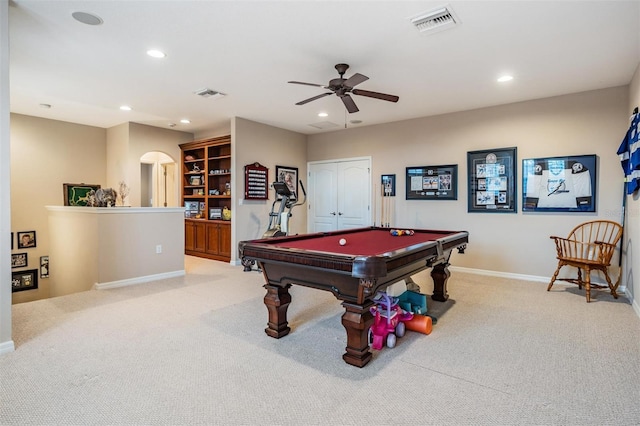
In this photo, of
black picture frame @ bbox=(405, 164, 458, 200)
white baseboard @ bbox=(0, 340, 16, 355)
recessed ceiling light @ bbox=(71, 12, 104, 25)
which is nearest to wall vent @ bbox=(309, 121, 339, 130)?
black picture frame @ bbox=(405, 164, 458, 200)

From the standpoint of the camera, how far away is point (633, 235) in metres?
3.70

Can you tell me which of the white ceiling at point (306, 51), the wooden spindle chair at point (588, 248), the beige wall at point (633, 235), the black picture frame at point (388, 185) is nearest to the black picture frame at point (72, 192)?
the white ceiling at point (306, 51)

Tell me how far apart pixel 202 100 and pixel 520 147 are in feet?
15.5

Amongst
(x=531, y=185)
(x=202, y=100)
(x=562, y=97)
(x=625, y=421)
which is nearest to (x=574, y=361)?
(x=625, y=421)

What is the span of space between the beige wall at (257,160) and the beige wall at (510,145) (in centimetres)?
165

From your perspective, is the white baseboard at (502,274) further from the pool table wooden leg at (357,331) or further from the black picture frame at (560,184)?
the pool table wooden leg at (357,331)

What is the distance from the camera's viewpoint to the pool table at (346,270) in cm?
214

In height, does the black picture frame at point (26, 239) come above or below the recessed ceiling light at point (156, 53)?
below

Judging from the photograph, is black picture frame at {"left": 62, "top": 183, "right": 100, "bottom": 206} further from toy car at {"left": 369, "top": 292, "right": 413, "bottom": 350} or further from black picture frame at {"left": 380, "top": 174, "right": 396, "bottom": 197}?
toy car at {"left": 369, "top": 292, "right": 413, "bottom": 350}

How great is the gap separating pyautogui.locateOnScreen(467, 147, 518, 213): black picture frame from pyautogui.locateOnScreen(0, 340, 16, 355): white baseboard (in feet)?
18.3

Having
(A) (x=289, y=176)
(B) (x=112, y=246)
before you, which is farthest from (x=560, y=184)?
(B) (x=112, y=246)

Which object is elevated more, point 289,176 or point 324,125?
point 324,125

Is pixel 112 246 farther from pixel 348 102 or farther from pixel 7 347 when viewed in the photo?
pixel 348 102

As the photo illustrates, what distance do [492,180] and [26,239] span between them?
800 centimetres
